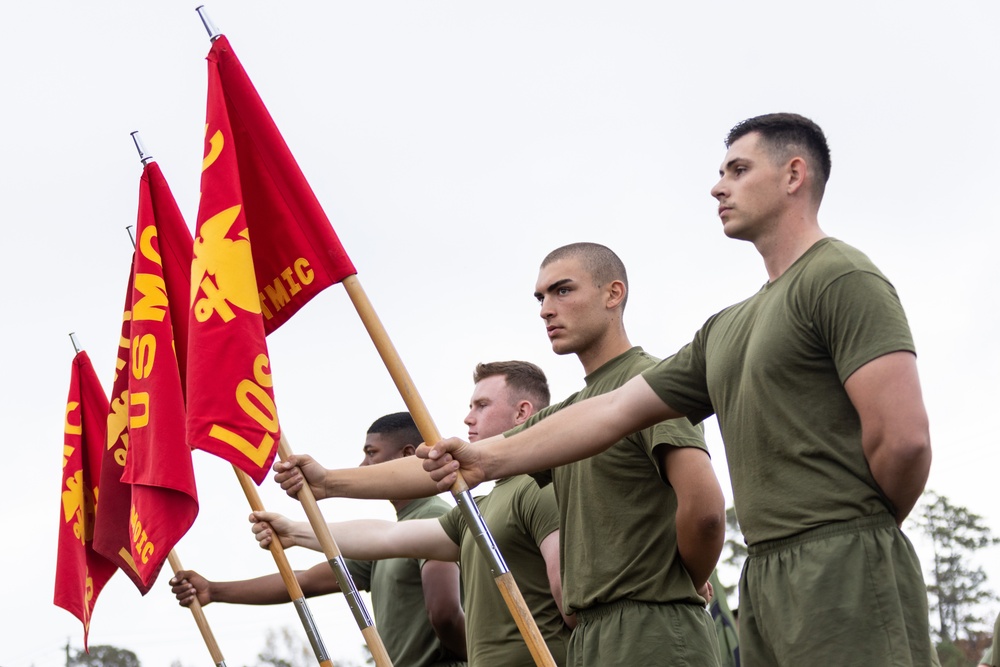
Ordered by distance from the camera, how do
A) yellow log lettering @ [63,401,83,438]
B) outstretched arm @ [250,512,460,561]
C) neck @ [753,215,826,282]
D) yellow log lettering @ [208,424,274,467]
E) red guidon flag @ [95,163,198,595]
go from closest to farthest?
neck @ [753,215,826,282] → yellow log lettering @ [208,424,274,467] → red guidon flag @ [95,163,198,595] → outstretched arm @ [250,512,460,561] → yellow log lettering @ [63,401,83,438]

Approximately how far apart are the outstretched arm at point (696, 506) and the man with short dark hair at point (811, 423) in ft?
1.83

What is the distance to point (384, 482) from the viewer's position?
558cm

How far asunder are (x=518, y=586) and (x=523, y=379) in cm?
142

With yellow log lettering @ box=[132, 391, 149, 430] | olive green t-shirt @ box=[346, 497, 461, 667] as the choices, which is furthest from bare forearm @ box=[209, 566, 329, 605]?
yellow log lettering @ box=[132, 391, 149, 430]

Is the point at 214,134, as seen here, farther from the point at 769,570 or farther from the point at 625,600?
the point at 769,570

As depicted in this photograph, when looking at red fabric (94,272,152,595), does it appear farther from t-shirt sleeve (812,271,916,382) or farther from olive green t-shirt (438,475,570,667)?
t-shirt sleeve (812,271,916,382)

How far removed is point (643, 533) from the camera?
16.7ft

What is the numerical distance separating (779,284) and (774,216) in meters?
0.29

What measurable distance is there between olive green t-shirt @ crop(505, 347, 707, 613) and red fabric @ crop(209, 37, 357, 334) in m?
1.45

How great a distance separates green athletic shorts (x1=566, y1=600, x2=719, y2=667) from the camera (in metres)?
4.96

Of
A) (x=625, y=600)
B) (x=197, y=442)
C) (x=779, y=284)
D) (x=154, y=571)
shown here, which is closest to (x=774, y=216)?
(x=779, y=284)

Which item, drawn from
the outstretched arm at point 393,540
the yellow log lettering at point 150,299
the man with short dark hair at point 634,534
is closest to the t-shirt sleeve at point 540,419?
the man with short dark hair at point 634,534

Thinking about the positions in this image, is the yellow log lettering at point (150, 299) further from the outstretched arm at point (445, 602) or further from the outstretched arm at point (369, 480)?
the outstretched arm at point (445, 602)

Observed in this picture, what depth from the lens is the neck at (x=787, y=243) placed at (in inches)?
165
